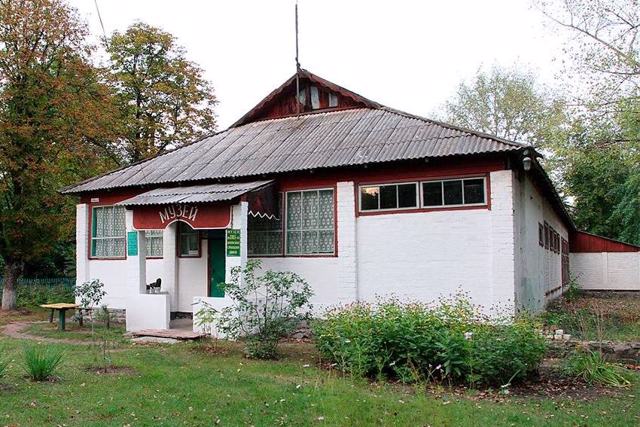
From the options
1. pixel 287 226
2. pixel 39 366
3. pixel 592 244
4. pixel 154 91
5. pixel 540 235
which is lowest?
→ pixel 39 366

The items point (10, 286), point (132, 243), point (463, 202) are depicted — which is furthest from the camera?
point (10, 286)

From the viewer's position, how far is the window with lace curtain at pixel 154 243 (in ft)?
50.1

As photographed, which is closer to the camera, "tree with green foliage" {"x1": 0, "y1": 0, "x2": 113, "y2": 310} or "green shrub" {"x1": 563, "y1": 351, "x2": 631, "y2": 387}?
"green shrub" {"x1": 563, "y1": 351, "x2": 631, "y2": 387}

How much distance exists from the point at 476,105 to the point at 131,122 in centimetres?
2449

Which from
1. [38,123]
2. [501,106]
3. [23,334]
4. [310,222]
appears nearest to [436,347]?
[310,222]

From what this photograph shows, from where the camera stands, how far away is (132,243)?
13656mm

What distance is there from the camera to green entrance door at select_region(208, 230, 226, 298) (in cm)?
1431

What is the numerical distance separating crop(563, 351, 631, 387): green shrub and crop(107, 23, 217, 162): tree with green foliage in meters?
23.4

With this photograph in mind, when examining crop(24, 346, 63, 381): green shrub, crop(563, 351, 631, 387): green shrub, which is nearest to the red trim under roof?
crop(563, 351, 631, 387): green shrub

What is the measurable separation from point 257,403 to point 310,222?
6647 millimetres

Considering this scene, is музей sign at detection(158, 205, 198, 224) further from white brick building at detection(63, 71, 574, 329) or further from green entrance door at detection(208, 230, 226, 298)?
green entrance door at detection(208, 230, 226, 298)

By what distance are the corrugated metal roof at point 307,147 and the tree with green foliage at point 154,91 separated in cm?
1130

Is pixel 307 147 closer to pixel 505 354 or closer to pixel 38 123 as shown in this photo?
pixel 505 354

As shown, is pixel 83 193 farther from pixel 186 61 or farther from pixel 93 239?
pixel 186 61
